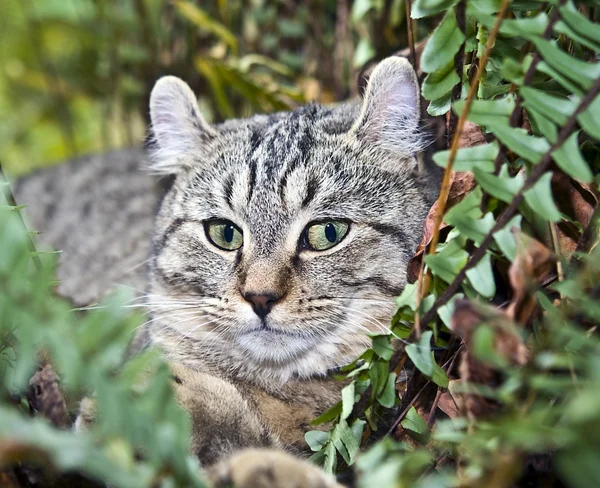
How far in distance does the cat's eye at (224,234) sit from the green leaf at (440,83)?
0.70 meters

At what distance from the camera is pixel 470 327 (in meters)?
1.09

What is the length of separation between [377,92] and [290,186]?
380mm

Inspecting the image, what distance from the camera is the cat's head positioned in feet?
5.96

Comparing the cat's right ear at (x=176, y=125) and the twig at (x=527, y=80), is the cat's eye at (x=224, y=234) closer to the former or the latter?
the cat's right ear at (x=176, y=125)

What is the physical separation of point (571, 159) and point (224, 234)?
1.11 m

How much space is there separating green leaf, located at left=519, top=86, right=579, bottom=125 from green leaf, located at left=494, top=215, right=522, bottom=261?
0.20m

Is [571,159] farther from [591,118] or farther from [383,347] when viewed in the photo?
[383,347]

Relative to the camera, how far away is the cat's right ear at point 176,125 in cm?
224

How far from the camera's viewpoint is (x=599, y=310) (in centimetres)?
100

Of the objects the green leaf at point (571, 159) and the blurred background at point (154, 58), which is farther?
the blurred background at point (154, 58)

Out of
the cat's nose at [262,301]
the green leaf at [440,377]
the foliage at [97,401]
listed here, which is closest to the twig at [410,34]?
the cat's nose at [262,301]

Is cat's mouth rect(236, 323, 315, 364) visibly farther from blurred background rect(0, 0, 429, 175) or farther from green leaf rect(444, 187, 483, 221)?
blurred background rect(0, 0, 429, 175)

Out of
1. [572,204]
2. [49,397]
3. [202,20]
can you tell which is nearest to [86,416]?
[49,397]

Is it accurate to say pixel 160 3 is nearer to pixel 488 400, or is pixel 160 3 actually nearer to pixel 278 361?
pixel 278 361
